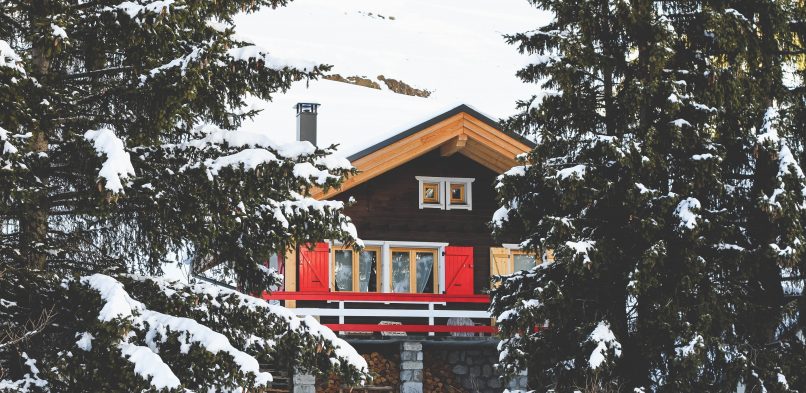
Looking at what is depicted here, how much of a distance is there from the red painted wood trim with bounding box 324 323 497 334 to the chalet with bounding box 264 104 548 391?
2cm

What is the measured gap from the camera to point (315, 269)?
19.9 meters

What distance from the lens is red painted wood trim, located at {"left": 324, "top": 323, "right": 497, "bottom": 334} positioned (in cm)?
1944

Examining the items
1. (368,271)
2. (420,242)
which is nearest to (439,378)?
(368,271)

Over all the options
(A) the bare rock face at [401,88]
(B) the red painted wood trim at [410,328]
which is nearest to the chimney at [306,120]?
(B) the red painted wood trim at [410,328]

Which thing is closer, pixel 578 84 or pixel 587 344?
pixel 587 344

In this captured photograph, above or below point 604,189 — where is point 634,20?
above

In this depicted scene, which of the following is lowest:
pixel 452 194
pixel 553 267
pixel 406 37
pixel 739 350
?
pixel 739 350

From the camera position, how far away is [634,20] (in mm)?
14594

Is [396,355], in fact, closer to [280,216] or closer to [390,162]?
[390,162]

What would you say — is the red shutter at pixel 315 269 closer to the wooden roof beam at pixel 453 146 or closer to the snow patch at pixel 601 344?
the wooden roof beam at pixel 453 146

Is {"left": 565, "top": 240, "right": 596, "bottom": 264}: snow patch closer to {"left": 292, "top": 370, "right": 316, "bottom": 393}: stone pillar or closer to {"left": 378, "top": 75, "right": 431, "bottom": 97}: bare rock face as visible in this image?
{"left": 292, "top": 370, "right": 316, "bottom": 393}: stone pillar

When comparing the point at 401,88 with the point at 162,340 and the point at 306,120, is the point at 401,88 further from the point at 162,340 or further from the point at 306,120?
the point at 162,340

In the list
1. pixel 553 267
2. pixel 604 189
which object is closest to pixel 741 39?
pixel 604 189

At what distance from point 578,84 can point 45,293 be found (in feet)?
24.5
